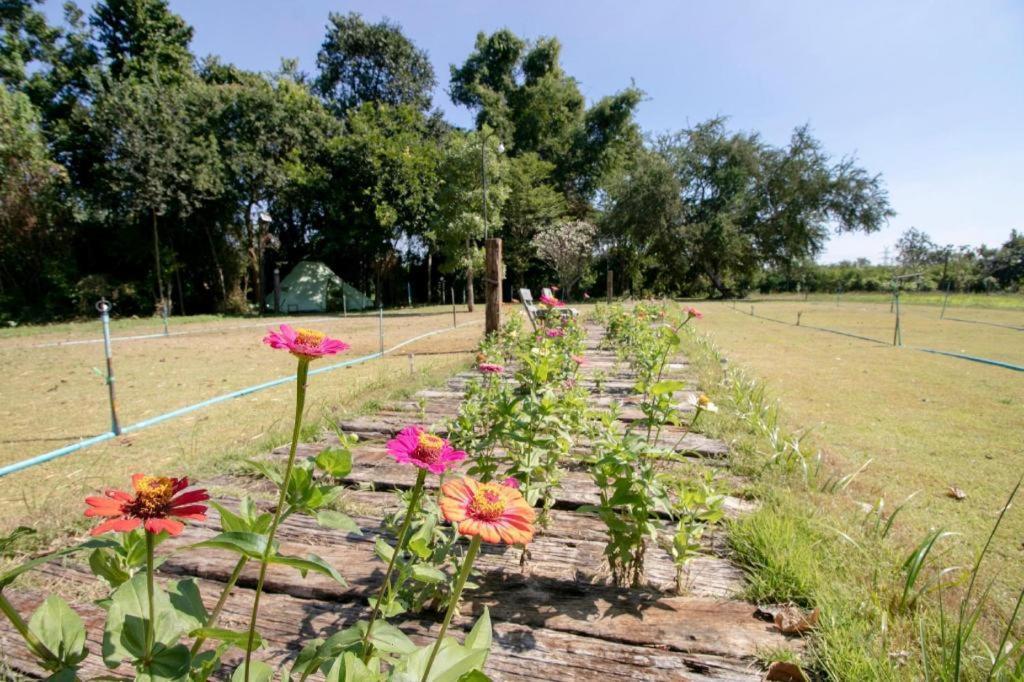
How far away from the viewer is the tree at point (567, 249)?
23.0 meters

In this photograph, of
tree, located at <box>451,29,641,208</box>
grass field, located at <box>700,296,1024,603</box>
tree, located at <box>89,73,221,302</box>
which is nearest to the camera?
grass field, located at <box>700,296,1024,603</box>

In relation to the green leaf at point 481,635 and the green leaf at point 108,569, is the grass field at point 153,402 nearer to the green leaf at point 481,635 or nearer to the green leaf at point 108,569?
the green leaf at point 108,569

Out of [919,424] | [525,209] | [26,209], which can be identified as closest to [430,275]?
[525,209]

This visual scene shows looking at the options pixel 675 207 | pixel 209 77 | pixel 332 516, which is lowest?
pixel 332 516

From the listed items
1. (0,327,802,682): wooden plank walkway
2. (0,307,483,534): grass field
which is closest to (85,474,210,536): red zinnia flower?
(0,327,802,682): wooden plank walkway

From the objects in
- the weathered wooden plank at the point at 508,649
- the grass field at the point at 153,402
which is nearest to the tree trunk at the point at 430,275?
the grass field at the point at 153,402

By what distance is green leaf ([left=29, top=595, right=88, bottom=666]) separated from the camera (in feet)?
1.94

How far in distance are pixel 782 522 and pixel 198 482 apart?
226cm

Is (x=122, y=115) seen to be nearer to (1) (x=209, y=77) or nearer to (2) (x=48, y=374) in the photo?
(1) (x=209, y=77)

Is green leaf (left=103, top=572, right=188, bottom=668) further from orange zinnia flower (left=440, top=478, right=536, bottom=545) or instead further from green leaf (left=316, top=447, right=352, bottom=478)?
orange zinnia flower (left=440, top=478, right=536, bottom=545)

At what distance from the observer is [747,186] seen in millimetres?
26812

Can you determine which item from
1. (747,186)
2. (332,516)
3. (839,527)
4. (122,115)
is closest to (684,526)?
(839,527)

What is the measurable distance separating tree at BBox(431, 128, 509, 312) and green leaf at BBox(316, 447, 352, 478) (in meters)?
16.9

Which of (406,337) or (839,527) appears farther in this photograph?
(406,337)
